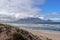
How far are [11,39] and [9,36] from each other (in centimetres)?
50

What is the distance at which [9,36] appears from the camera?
543 inches

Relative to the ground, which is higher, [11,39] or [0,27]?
[0,27]

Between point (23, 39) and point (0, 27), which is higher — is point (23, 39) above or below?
below

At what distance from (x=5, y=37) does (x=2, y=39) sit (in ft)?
1.01

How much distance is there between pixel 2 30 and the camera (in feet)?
48.2

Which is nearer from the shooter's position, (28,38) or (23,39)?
(23,39)

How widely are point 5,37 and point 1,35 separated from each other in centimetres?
56

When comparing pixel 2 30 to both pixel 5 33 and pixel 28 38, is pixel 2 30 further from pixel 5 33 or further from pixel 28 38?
pixel 28 38

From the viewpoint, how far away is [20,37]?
530 inches

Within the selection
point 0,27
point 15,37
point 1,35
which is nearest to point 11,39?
point 15,37

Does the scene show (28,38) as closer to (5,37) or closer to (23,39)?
(23,39)

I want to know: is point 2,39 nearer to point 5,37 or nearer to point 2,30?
point 5,37

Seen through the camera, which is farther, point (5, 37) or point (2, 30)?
point (2, 30)

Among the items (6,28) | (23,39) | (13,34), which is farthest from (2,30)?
(23,39)
